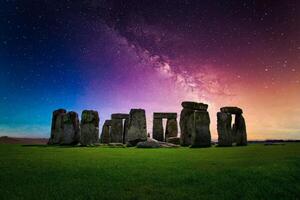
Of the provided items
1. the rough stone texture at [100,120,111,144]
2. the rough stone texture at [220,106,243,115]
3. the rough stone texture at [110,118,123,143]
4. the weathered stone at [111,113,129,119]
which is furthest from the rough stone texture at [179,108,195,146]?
the rough stone texture at [100,120,111,144]

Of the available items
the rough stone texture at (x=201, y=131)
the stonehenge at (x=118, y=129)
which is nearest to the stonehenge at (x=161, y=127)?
the stonehenge at (x=118, y=129)

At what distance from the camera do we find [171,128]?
96.5 ft

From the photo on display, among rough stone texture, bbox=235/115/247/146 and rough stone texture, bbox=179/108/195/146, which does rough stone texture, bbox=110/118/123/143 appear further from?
rough stone texture, bbox=235/115/247/146

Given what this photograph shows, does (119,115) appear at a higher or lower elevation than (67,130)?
higher

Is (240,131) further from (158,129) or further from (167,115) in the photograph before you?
(158,129)

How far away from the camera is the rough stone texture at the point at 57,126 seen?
22719mm

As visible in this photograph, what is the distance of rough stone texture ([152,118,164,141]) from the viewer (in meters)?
29.1

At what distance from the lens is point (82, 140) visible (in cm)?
2164

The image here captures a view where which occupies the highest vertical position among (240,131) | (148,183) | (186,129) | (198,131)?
(186,129)

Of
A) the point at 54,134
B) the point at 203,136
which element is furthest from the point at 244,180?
the point at 54,134

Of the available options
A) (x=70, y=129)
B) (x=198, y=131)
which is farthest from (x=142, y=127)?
(x=70, y=129)

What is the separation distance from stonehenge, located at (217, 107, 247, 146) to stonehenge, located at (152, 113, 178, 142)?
705cm

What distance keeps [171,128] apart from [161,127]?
96cm

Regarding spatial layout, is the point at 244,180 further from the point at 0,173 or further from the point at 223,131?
the point at 223,131
